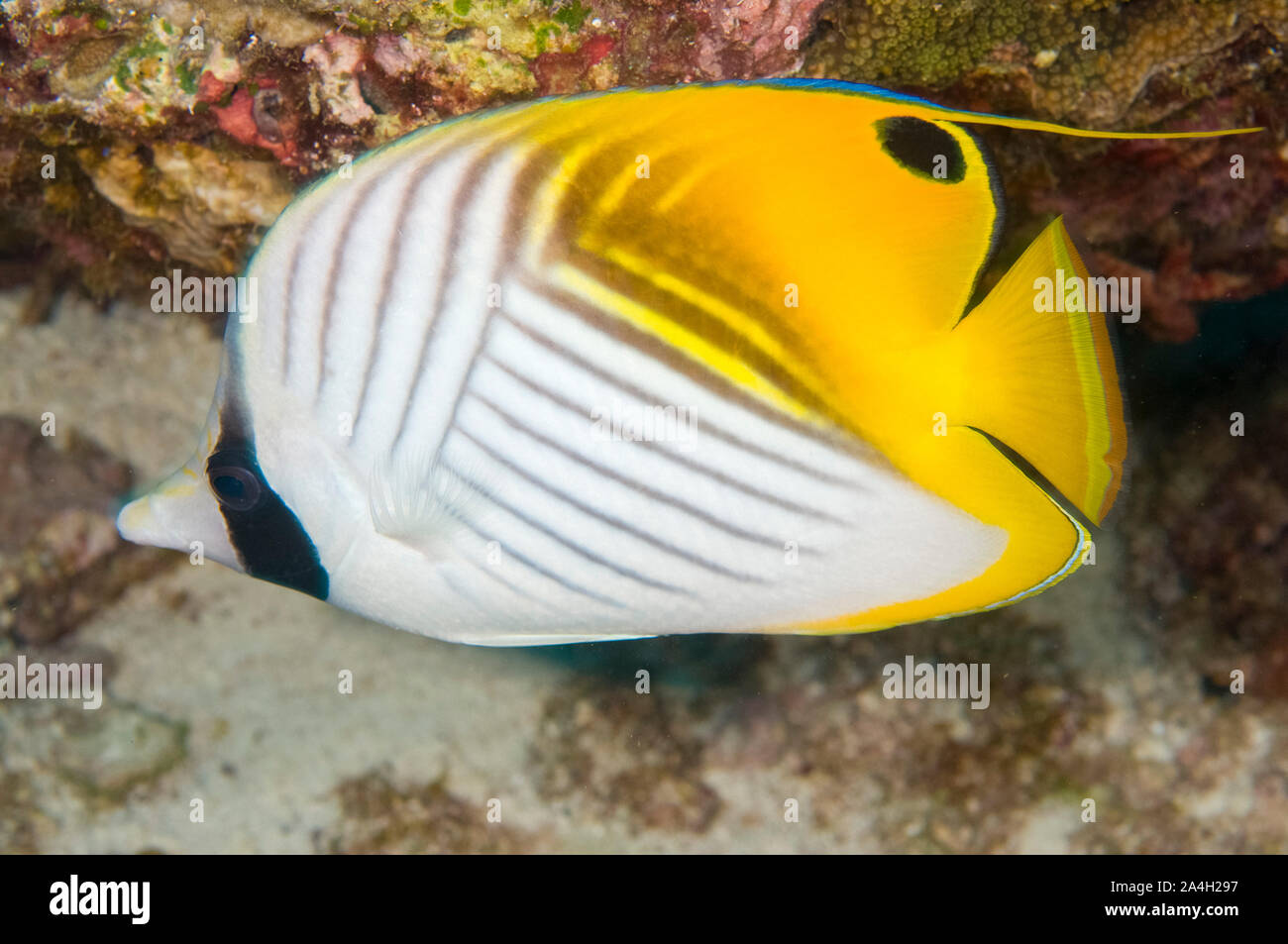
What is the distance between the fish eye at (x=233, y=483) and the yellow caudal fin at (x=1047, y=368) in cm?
100

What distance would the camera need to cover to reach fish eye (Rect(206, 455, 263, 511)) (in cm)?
123

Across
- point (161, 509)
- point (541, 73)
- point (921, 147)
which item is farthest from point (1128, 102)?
point (161, 509)

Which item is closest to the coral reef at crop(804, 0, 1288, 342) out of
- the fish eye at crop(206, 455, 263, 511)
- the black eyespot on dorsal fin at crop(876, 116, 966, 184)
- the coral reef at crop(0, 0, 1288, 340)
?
the coral reef at crop(0, 0, 1288, 340)

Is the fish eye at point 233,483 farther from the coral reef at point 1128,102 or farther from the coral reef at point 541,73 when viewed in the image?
the coral reef at point 1128,102

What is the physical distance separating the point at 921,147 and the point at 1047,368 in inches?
12.6

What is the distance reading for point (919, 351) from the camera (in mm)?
1062

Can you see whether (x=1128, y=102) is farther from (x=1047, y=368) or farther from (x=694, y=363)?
(x=694, y=363)

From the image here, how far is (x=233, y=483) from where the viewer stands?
124 cm

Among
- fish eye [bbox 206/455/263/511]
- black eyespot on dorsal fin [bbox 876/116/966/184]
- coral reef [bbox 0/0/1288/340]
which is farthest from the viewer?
coral reef [bbox 0/0/1288/340]

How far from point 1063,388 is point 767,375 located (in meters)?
0.37

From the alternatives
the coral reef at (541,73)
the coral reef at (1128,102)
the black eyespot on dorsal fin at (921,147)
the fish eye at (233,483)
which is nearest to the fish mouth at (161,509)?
the fish eye at (233,483)

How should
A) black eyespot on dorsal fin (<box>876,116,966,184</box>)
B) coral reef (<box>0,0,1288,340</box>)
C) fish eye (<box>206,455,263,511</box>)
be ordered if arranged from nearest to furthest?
black eyespot on dorsal fin (<box>876,116,966,184</box>) < fish eye (<box>206,455,263,511</box>) < coral reef (<box>0,0,1288,340</box>)

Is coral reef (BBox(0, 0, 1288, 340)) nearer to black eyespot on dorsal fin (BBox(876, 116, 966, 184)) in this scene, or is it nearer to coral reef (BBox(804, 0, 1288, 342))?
coral reef (BBox(804, 0, 1288, 342))

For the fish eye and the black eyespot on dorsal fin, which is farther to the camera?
the fish eye
